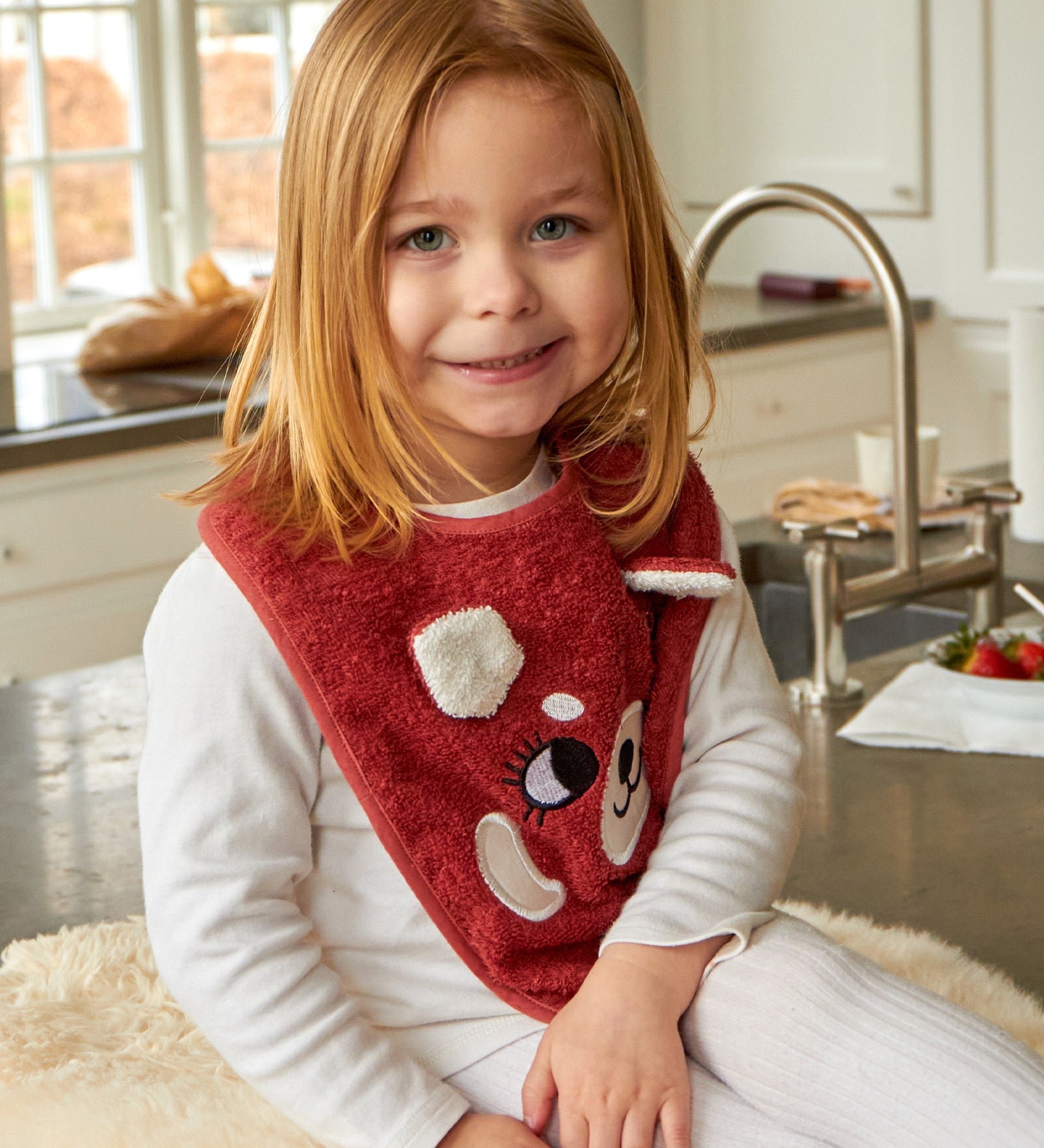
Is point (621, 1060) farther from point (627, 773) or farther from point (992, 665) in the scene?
point (992, 665)

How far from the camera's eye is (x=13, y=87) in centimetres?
308

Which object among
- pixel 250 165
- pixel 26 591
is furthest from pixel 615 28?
pixel 26 591

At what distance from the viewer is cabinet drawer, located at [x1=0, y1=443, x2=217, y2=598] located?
2.24 m

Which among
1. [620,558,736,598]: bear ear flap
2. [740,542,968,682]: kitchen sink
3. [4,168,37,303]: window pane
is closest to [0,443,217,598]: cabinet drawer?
[740,542,968,682]: kitchen sink

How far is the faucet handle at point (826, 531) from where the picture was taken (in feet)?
4.48

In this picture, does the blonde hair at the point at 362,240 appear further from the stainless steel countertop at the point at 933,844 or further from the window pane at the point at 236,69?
the window pane at the point at 236,69

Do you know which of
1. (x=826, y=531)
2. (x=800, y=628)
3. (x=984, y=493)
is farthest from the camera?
(x=800, y=628)

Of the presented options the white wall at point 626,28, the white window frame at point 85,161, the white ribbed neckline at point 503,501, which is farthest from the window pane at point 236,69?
the white ribbed neckline at point 503,501

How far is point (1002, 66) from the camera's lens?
304 cm

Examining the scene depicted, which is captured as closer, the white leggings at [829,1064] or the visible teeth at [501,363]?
the white leggings at [829,1064]

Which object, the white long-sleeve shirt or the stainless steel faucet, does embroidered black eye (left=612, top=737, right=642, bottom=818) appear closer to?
the white long-sleeve shirt

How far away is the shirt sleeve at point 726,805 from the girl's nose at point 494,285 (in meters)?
0.24

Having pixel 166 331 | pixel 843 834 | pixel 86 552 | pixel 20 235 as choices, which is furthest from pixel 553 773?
pixel 20 235

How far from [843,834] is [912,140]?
246 centimetres
